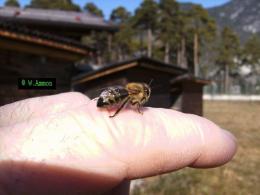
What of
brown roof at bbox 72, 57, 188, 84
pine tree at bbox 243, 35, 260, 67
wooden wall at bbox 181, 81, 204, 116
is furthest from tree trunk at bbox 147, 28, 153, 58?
brown roof at bbox 72, 57, 188, 84

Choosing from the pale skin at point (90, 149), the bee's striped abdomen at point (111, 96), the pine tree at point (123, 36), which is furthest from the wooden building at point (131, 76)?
the pine tree at point (123, 36)

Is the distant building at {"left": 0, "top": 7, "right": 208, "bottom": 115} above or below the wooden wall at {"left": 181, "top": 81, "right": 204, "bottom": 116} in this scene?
above

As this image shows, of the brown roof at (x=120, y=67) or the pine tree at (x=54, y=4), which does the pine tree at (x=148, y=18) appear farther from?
the brown roof at (x=120, y=67)

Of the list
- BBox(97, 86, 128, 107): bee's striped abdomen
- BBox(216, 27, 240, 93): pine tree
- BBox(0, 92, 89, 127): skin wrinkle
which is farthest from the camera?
BBox(216, 27, 240, 93): pine tree

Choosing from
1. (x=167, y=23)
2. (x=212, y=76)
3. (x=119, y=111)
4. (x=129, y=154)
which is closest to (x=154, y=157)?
(x=129, y=154)

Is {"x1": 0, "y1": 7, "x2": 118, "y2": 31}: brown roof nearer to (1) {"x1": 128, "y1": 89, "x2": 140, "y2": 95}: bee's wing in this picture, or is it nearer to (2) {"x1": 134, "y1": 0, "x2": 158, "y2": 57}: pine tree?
(1) {"x1": 128, "y1": 89, "x2": 140, "y2": 95}: bee's wing

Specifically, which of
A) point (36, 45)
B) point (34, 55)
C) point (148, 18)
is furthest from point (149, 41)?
point (36, 45)
